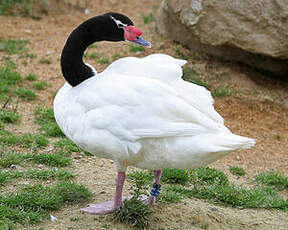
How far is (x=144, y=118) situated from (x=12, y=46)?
605 centimetres

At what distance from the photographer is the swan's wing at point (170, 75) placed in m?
4.63

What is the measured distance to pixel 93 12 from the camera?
12.2 meters

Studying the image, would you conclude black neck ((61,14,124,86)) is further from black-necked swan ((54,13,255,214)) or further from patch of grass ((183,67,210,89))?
patch of grass ((183,67,210,89))

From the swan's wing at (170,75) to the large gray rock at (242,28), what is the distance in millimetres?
3578

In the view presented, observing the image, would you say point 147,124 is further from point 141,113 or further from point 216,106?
point 216,106

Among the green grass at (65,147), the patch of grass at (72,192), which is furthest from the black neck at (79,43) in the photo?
the green grass at (65,147)

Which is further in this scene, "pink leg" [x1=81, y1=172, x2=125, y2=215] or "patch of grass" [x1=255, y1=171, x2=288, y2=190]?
"patch of grass" [x1=255, y1=171, x2=288, y2=190]

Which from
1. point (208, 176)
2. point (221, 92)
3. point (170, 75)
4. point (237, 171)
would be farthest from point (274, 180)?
point (170, 75)

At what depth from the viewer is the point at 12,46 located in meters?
9.71

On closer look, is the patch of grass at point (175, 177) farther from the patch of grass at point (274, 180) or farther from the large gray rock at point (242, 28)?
the large gray rock at point (242, 28)

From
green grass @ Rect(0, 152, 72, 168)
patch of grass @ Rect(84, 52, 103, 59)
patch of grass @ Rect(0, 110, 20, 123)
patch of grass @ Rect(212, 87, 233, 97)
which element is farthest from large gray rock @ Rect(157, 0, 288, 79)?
green grass @ Rect(0, 152, 72, 168)

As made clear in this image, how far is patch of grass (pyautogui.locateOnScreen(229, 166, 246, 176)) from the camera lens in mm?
6733

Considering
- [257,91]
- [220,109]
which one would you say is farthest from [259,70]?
[220,109]

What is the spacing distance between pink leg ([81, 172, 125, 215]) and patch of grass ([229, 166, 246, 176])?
7.29 ft
